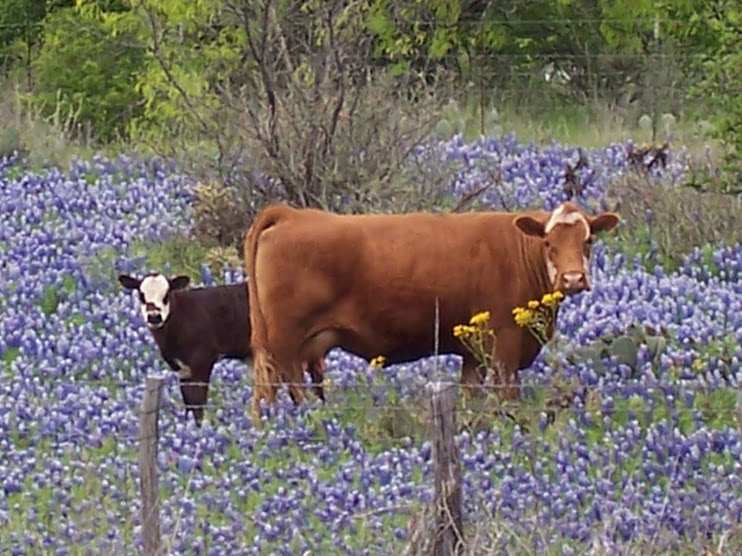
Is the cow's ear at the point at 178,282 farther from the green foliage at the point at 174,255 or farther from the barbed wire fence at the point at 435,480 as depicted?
the barbed wire fence at the point at 435,480

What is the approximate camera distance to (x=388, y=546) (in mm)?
6730

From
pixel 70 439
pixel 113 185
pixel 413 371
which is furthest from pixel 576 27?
pixel 70 439

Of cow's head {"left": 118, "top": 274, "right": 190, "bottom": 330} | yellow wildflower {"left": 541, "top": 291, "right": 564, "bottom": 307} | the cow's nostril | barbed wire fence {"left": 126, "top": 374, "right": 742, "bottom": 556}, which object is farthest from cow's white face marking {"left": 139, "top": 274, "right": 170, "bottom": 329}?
barbed wire fence {"left": 126, "top": 374, "right": 742, "bottom": 556}

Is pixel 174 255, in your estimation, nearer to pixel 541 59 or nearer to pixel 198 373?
pixel 198 373

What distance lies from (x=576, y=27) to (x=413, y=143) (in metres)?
14.5

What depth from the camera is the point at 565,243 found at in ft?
31.7

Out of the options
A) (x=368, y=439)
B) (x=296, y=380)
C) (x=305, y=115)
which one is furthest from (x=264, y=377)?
(x=305, y=115)

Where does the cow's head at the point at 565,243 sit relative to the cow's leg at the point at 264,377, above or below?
above

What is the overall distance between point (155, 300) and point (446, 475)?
4.08 meters

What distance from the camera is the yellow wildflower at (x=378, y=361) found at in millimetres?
9539

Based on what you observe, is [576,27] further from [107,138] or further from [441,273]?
[441,273]

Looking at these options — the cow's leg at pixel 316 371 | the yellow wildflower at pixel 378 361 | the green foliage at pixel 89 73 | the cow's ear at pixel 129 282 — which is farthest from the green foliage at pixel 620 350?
the green foliage at pixel 89 73

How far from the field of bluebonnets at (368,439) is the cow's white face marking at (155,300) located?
0.35m

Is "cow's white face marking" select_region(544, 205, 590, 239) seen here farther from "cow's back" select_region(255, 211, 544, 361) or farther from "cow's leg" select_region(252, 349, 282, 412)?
"cow's leg" select_region(252, 349, 282, 412)
